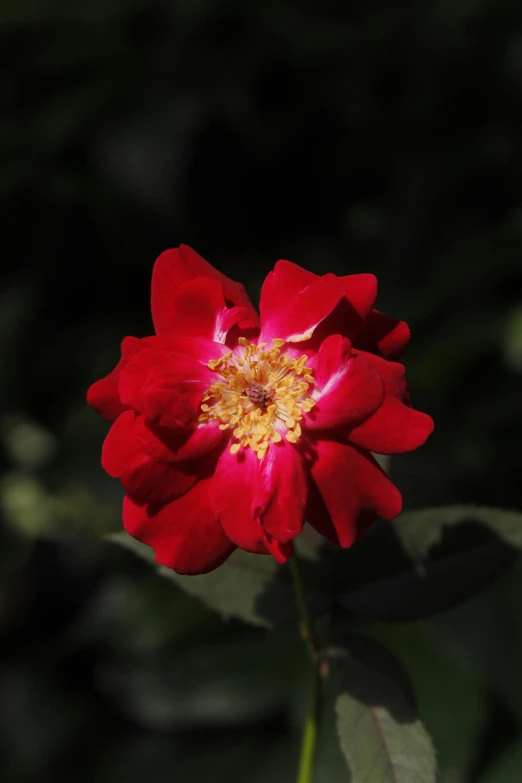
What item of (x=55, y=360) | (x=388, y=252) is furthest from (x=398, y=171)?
(x=55, y=360)

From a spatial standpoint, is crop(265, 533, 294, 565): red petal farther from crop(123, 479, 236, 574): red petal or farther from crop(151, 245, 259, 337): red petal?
crop(151, 245, 259, 337): red petal

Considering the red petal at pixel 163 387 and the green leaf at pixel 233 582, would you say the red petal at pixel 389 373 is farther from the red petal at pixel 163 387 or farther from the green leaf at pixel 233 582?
the green leaf at pixel 233 582

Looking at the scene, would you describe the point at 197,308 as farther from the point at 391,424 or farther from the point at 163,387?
the point at 391,424

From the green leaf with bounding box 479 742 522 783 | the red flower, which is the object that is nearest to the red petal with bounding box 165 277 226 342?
the red flower

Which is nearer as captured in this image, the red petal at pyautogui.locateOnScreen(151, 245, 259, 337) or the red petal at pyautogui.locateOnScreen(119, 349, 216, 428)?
the red petal at pyautogui.locateOnScreen(119, 349, 216, 428)

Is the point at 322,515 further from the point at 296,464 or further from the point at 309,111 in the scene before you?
the point at 309,111

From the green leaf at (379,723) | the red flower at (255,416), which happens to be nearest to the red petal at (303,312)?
the red flower at (255,416)
